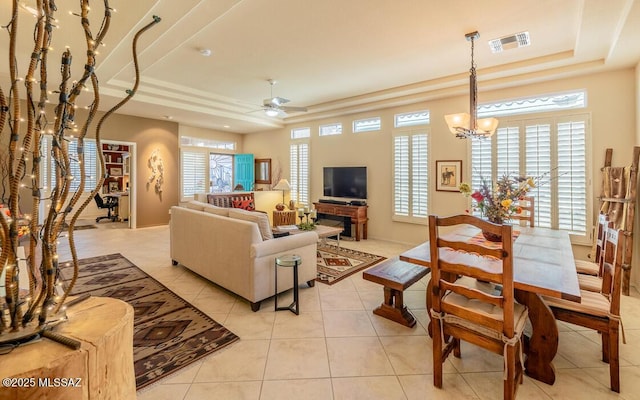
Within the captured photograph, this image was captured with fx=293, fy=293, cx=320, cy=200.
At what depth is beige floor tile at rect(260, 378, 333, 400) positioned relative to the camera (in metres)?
1.89

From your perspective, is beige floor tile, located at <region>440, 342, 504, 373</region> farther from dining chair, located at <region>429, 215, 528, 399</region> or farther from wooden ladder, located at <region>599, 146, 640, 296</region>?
wooden ladder, located at <region>599, 146, 640, 296</region>

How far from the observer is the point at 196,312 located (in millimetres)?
2955

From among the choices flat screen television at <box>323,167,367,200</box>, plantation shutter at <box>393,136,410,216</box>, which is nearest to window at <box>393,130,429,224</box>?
→ plantation shutter at <box>393,136,410,216</box>

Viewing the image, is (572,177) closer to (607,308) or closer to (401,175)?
(401,175)

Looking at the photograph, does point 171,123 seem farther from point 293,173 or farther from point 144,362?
point 144,362

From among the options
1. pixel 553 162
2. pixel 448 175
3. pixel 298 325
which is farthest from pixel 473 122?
pixel 298 325

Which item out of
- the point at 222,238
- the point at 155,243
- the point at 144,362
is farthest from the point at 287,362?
the point at 155,243

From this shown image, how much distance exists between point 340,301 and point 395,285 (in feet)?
2.63

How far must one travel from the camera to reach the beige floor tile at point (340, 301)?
311cm

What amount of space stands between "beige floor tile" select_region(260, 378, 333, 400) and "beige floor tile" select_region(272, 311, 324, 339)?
0.54m

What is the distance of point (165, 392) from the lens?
6.26 ft

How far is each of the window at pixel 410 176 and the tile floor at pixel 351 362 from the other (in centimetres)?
271

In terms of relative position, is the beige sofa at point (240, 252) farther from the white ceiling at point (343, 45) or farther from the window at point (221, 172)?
the window at point (221, 172)

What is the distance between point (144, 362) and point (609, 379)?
10.9 feet
